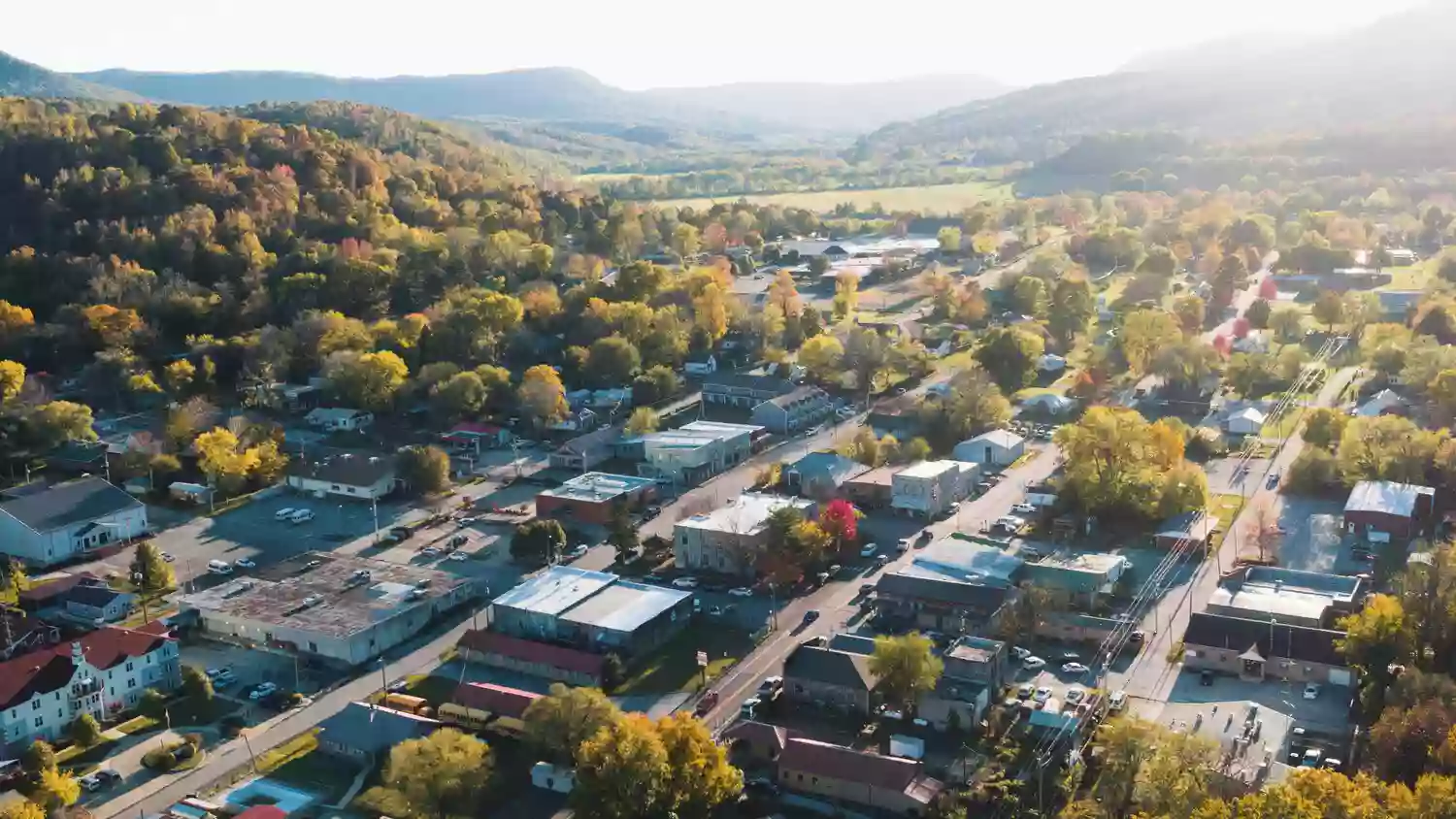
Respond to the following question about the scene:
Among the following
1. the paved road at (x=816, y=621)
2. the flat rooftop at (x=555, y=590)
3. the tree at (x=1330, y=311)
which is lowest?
the paved road at (x=816, y=621)

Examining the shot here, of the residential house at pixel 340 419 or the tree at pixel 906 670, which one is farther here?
the residential house at pixel 340 419

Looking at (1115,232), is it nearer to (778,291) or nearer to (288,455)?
(778,291)

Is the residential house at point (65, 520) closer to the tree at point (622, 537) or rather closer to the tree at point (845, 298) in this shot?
the tree at point (622, 537)

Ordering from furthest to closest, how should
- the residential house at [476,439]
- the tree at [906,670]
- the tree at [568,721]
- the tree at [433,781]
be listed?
the residential house at [476,439], the tree at [906,670], the tree at [568,721], the tree at [433,781]

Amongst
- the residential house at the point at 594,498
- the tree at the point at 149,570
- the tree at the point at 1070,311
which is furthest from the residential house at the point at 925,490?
the tree at the point at 1070,311

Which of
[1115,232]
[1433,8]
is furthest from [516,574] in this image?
[1433,8]

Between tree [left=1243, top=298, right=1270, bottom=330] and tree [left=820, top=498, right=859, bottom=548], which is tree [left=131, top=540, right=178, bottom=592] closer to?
tree [left=820, top=498, right=859, bottom=548]

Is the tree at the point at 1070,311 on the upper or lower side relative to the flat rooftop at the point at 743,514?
upper
